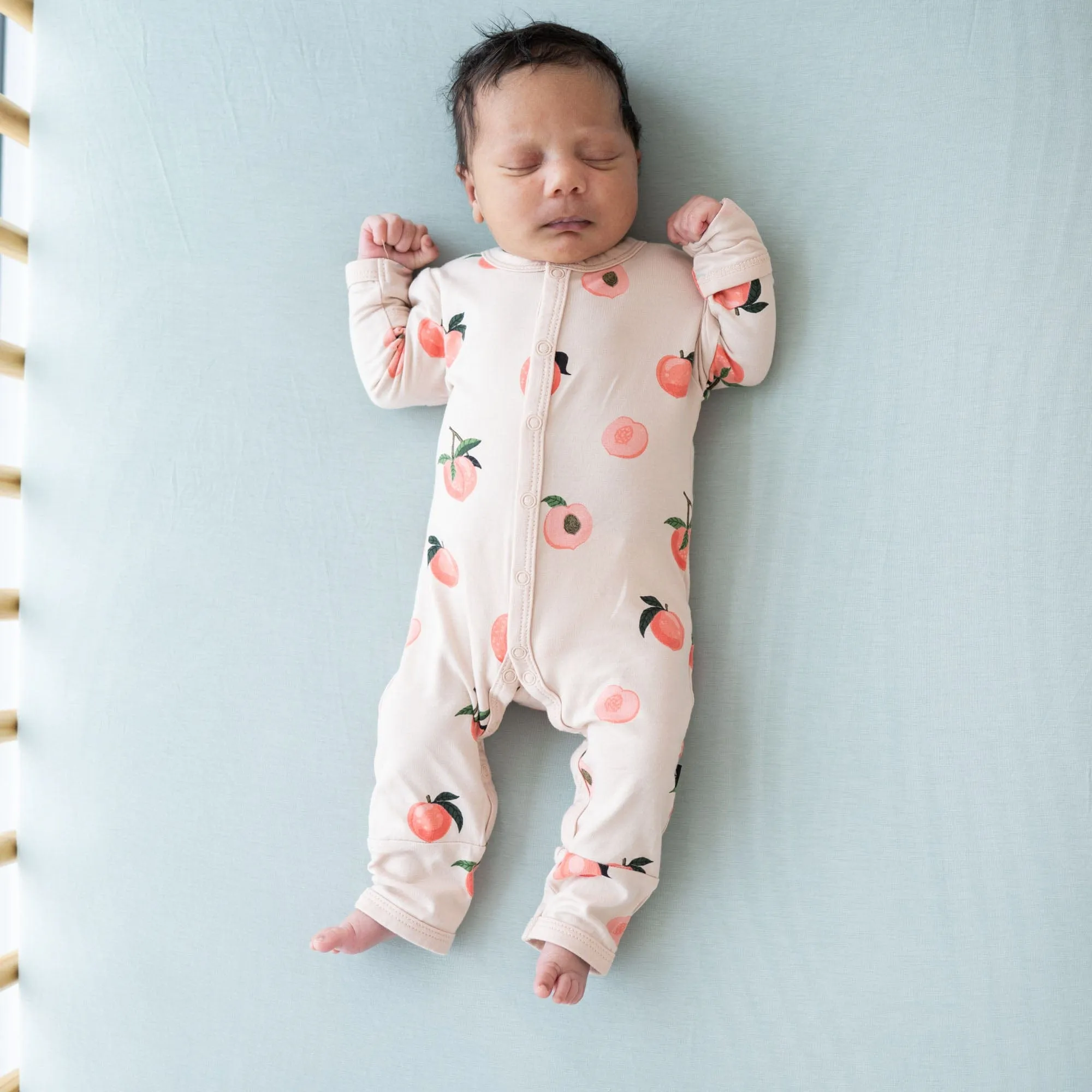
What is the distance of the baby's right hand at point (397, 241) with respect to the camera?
1180 mm

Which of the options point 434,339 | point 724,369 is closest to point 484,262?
point 434,339

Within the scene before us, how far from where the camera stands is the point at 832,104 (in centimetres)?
113

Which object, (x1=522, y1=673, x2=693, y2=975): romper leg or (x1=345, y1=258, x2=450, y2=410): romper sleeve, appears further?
(x1=345, y1=258, x2=450, y2=410): romper sleeve

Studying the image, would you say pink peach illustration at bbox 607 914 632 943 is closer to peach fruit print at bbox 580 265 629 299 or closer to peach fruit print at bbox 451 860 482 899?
peach fruit print at bbox 451 860 482 899

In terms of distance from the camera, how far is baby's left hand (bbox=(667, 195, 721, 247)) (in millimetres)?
1085

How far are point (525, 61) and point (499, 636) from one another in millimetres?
687

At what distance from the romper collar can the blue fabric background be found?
95 millimetres

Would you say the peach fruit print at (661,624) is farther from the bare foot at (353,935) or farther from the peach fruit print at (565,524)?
the bare foot at (353,935)

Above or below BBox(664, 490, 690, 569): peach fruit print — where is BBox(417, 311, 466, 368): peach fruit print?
above

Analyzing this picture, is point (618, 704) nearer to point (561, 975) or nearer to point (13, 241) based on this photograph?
point (561, 975)

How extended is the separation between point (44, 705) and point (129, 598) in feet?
0.64

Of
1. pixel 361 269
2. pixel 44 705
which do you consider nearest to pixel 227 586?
pixel 44 705

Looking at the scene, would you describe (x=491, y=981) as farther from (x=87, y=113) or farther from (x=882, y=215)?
(x=87, y=113)

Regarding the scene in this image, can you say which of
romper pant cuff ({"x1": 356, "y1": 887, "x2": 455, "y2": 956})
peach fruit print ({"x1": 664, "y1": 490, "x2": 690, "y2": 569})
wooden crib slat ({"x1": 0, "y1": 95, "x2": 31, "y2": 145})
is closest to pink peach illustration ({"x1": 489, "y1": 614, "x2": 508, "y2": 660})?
peach fruit print ({"x1": 664, "y1": 490, "x2": 690, "y2": 569})
